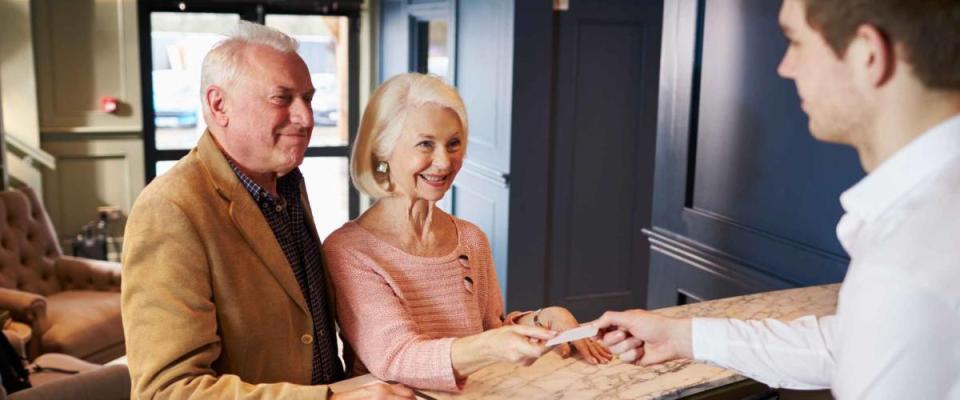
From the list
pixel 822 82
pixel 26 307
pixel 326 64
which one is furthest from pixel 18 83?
pixel 822 82

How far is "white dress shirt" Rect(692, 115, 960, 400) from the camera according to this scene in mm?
871

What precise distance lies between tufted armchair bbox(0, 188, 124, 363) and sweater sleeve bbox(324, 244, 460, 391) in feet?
9.54

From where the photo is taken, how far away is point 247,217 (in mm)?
1557

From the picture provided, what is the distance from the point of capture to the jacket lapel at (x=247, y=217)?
1.55 meters

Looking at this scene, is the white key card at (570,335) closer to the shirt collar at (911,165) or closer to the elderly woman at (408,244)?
the elderly woman at (408,244)

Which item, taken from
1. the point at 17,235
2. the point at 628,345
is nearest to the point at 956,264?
the point at 628,345

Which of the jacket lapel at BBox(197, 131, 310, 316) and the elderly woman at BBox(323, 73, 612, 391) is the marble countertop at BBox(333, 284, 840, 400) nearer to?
the elderly woman at BBox(323, 73, 612, 391)

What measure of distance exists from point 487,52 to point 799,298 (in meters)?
3.06

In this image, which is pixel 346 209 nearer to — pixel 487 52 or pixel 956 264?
pixel 487 52

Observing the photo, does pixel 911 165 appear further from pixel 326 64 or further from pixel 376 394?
pixel 326 64

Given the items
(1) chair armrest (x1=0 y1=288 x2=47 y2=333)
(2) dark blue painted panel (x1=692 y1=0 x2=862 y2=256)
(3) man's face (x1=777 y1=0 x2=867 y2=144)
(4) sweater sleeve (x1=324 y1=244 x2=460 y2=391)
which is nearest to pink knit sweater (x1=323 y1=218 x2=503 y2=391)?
(4) sweater sleeve (x1=324 y1=244 x2=460 y2=391)

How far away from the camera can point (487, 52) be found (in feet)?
16.2

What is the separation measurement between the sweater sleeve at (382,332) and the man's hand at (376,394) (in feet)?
0.31

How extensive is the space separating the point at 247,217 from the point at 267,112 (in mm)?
179
